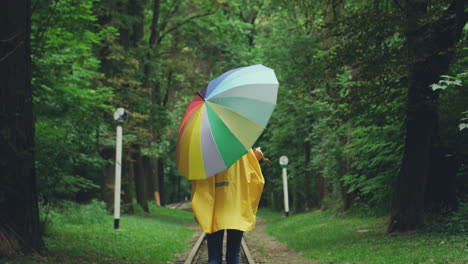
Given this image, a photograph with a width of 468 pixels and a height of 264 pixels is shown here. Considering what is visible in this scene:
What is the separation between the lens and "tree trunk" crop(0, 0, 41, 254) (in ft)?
24.8

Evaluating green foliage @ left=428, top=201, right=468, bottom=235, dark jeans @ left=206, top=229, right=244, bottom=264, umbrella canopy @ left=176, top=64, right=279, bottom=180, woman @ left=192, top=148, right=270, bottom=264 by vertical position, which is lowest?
green foliage @ left=428, top=201, right=468, bottom=235

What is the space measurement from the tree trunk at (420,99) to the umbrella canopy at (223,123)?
537 centimetres

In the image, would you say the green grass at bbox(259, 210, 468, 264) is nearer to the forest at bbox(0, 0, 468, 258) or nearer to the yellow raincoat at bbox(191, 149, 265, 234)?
the forest at bbox(0, 0, 468, 258)

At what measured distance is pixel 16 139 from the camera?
25.4ft

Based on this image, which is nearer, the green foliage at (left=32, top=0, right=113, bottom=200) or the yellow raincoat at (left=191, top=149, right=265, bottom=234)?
the yellow raincoat at (left=191, top=149, right=265, bottom=234)

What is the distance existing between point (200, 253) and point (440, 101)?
590 cm

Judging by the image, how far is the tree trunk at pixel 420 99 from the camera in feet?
33.1

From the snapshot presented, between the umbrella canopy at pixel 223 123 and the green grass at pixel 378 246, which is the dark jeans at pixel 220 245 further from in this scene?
the green grass at pixel 378 246

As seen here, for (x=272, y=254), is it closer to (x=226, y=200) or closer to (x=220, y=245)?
(x=220, y=245)

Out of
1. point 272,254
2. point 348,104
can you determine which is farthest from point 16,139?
point 348,104

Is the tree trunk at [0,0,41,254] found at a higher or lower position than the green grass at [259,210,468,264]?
higher

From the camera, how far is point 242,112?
17.5 ft

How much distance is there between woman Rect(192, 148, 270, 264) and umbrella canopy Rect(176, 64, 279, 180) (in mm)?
210

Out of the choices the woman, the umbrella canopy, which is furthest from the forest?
the woman
